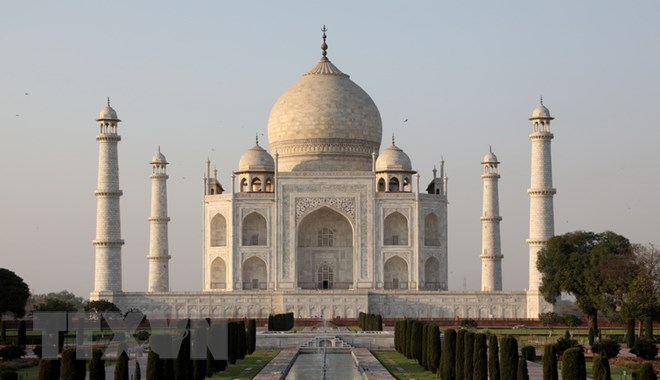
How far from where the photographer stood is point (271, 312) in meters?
39.4

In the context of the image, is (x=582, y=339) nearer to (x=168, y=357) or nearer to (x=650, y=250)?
(x=650, y=250)

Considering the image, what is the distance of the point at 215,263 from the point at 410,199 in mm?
6745

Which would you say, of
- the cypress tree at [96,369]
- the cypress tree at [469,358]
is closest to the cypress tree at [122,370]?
the cypress tree at [96,369]

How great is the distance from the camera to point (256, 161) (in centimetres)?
4394

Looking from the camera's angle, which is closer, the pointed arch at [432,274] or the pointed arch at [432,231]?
the pointed arch at [432,274]

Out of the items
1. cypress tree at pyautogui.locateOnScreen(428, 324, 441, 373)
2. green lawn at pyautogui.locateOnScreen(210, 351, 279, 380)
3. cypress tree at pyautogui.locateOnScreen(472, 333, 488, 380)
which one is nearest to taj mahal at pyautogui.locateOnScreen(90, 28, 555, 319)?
green lawn at pyautogui.locateOnScreen(210, 351, 279, 380)

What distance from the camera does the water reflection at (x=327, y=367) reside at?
21375 mm

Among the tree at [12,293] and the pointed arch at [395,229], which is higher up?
the pointed arch at [395,229]

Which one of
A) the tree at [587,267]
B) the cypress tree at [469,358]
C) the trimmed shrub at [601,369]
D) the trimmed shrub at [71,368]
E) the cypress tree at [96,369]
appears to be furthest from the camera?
the tree at [587,267]

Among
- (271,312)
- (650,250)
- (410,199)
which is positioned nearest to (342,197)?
(410,199)

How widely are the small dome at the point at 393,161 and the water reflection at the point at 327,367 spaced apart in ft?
54.0

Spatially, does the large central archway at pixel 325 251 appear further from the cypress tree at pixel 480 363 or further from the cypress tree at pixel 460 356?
the cypress tree at pixel 480 363

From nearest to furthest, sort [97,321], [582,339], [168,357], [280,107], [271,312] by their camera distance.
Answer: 1. [168,357]
2. [582,339]
3. [97,321]
4. [271,312]
5. [280,107]

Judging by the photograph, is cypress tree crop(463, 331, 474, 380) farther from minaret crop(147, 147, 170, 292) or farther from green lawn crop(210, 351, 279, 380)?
minaret crop(147, 147, 170, 292)
